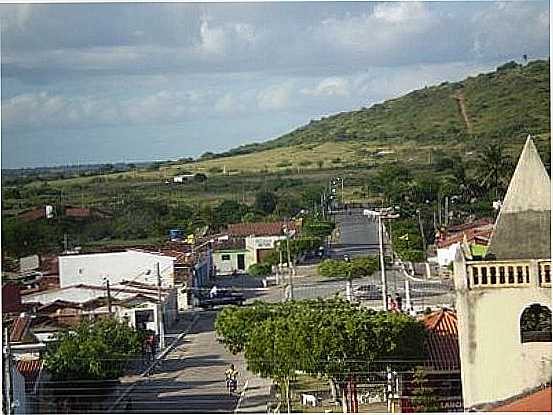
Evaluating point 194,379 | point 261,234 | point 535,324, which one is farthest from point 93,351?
point 535,324

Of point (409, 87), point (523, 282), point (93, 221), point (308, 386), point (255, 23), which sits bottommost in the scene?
point (308, 386)

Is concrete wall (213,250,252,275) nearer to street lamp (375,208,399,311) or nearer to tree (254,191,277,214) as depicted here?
tree (254,191,277,214)

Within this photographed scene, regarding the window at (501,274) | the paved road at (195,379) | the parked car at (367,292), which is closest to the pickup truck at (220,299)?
the paved road at (195,379)

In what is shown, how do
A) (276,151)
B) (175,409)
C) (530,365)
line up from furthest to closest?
(276,151) → (175,409) → (530,365)

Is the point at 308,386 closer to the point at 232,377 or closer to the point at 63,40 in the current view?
the point at 232,377

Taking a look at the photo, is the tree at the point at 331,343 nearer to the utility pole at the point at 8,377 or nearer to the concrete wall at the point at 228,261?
the concrete wall at the point at 228,261

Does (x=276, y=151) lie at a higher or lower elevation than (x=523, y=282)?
higher

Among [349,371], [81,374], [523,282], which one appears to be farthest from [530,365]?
[81,374]

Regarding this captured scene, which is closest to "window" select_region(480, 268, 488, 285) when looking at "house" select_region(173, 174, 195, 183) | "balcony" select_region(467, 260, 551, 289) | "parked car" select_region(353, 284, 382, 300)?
"balcony" select_region(467, 260, 551, 289)

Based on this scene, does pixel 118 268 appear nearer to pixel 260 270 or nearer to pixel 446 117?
pixel 260 270

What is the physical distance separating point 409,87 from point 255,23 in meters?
0.54

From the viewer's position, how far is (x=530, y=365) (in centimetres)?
290

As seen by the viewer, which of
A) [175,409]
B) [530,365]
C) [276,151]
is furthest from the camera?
[276,151]

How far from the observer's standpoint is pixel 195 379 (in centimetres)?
341
